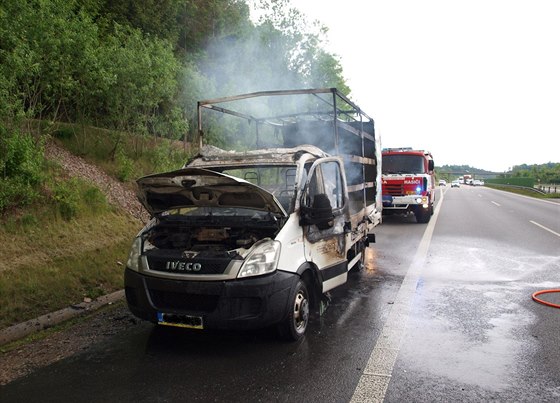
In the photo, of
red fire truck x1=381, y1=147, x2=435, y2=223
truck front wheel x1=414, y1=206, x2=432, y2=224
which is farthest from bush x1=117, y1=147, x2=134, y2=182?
truck front wheel x1=414, y1=206, x2=432, y2=224

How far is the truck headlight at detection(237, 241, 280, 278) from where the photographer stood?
3757mm

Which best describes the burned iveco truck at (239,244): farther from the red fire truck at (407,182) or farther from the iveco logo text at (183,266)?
the red fire truck at (407,182)

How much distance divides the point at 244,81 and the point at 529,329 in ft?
44.3

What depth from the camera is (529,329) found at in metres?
4.52

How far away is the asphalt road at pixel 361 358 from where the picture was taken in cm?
320

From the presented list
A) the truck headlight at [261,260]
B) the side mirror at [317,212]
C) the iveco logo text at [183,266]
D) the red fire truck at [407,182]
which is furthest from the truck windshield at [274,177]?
the red fire truck at [407,182]

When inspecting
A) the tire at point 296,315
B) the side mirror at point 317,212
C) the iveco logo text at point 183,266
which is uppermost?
the side mirror at point 317,212

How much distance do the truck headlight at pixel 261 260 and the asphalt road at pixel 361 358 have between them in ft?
2.53

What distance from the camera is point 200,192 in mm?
4391

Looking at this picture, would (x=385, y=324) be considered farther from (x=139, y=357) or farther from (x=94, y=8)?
(x=94, y=8)

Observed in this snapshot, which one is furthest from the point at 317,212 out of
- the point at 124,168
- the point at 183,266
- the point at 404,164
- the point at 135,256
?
the point at 404,164

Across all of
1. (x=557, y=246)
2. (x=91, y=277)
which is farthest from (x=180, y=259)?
(x=557, y=246)

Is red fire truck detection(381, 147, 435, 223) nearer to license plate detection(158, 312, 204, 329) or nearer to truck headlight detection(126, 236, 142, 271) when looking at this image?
truck headlight detection(126, 236, 142, 271)

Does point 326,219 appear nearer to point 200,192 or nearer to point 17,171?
point 200,192
